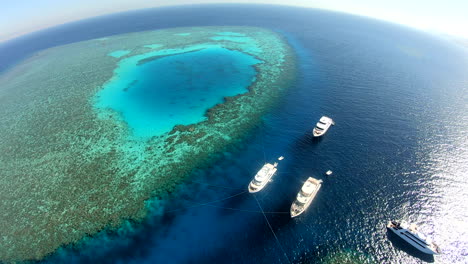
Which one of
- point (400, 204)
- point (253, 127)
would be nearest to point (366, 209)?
point (400, 204)

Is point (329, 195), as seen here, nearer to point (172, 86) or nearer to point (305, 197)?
point (305, 197)

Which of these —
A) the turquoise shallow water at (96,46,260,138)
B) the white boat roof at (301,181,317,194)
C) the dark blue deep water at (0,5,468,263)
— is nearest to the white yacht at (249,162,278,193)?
the dark blue deep water at (0,5,468,263)

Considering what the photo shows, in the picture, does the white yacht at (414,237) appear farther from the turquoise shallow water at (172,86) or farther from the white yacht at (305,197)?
the turquoise shallow water at (172,86)

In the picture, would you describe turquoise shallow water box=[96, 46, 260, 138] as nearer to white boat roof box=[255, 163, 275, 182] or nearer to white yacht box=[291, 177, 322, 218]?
white boat roof box=[255, 163, 275, 182]

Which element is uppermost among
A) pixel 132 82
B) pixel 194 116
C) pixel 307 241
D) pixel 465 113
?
pixel 132 82

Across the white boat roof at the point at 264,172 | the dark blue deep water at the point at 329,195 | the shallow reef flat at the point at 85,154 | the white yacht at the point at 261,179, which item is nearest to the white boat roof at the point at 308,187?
the dark blue deep water at the point at 329,195

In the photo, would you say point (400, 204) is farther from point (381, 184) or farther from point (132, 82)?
point (132, 82)
